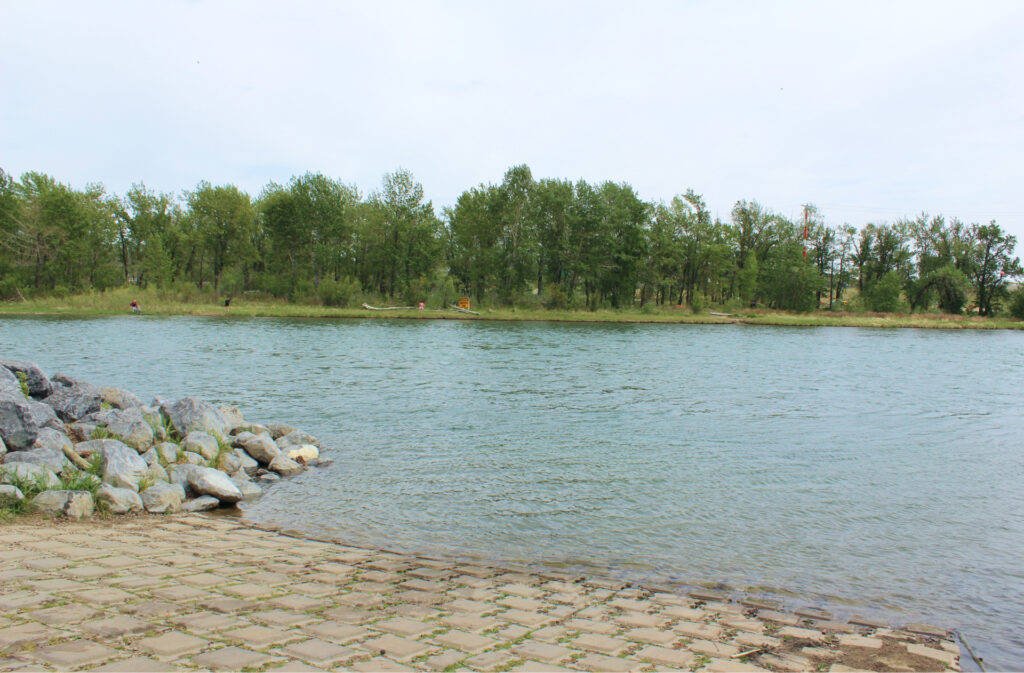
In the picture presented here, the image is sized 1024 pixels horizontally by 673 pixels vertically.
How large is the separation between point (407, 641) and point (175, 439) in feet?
32.2

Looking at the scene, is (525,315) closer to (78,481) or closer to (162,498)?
(162,498)

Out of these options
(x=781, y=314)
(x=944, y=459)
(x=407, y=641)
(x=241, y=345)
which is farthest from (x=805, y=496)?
(x=781, y=314)

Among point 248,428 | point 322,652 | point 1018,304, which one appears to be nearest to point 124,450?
point 248,428

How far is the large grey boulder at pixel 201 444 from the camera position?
40.0 ft

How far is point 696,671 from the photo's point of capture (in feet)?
15.9

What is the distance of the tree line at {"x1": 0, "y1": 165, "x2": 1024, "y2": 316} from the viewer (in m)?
75.4

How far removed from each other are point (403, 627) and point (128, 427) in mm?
9041

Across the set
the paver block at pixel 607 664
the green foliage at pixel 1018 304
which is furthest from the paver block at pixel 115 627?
the green foliage at pixel 1018 304

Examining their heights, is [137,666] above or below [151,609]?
above

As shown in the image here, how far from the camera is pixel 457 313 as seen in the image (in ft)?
248

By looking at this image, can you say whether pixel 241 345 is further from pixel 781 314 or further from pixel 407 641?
pixel 781 314

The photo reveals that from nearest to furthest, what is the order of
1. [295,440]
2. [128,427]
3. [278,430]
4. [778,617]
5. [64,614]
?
[64,614] → [778,617] → [128,427] → [295,440] → [278,430]

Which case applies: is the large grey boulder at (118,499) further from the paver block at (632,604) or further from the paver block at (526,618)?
the paver block at (632,604)

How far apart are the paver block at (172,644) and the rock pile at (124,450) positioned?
514 centimetres
